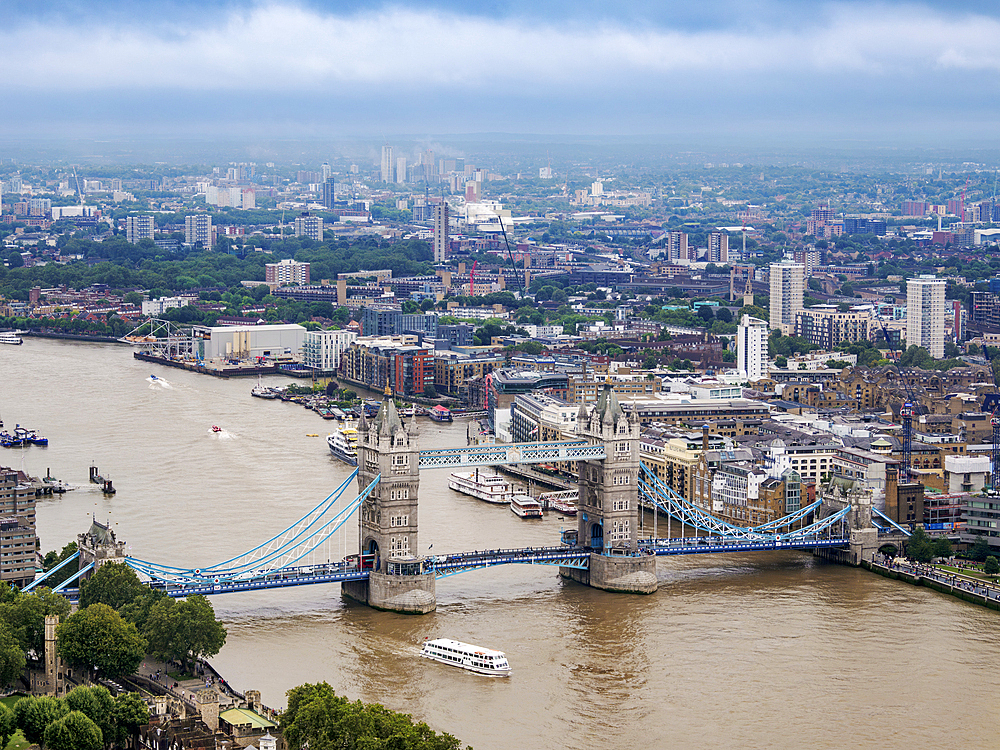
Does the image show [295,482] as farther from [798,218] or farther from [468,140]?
[468,140]

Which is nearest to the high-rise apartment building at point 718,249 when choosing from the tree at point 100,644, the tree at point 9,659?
the tree at point 100,644

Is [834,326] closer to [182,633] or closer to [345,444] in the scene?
[345,444]

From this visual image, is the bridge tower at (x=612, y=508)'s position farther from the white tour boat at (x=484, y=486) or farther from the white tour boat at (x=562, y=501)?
the white tour boat at (x=484, y=486)

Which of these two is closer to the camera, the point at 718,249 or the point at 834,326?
the point at 834,326

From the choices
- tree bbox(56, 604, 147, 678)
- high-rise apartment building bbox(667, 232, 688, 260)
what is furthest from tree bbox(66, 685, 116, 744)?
high-rise apartment building bbox(667, 232, 688, 260)

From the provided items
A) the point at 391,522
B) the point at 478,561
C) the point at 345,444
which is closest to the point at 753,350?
the point at 345,444

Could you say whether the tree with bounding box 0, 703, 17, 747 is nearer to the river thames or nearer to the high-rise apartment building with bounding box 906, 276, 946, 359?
the river thames
